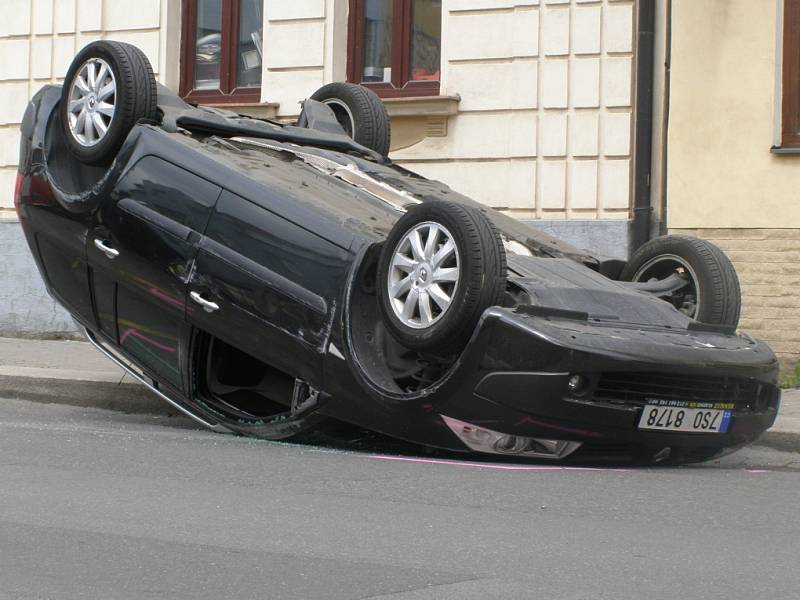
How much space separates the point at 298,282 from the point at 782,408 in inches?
173

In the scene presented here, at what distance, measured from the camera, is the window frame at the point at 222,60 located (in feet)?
49.5

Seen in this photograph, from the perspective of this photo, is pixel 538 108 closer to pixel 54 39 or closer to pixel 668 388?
pixel 54 39

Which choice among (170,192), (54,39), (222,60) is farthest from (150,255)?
(54,39)

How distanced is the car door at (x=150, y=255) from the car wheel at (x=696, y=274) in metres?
2.37

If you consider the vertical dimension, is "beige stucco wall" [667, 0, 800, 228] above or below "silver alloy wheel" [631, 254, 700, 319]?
above

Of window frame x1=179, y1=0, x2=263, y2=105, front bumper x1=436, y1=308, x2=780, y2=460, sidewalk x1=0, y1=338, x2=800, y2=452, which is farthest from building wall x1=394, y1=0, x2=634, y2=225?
front bumper x1=436, y1=308, x2=780, y2=460

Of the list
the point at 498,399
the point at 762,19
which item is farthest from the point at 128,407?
the point at 762,19

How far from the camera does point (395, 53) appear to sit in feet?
47.5

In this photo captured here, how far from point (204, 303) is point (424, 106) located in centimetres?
661

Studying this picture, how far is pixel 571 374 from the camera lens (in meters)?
6.40

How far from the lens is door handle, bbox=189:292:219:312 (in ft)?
24.1

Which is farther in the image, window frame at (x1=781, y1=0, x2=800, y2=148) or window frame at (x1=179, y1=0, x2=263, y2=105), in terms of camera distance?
window frame at (x1=179, y1=0, x2=263, y2=105)

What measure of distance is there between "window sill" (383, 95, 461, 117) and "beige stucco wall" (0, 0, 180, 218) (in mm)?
2778

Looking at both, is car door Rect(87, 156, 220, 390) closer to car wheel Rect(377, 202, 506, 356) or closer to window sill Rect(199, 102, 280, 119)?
car wheel Rect(377, 202, 506, 356)
